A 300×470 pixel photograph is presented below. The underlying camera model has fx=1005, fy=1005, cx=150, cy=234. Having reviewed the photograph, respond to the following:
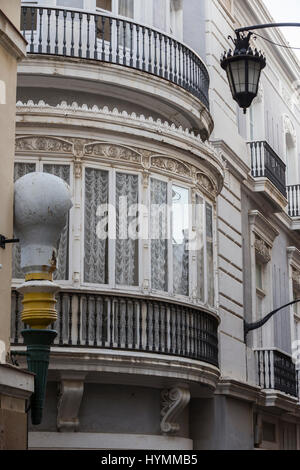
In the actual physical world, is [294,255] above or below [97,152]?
above

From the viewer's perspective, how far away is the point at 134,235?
51.2 ft

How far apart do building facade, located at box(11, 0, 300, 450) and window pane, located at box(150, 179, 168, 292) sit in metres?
0.02

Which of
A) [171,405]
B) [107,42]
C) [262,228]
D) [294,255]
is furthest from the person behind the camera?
[294,255]

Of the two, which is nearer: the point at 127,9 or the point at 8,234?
the point at 8,234

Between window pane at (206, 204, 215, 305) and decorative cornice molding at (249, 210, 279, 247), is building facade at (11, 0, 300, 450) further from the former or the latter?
decorative cornice molding at (249, 210, 279, 247)

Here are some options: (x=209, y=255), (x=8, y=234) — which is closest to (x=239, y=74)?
(x=8, y=234)

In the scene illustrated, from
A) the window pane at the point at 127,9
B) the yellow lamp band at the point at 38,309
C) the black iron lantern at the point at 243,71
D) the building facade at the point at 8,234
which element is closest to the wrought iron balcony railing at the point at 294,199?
the window pane at the point at 127,9

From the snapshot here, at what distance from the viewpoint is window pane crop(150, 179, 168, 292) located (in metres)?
15.8

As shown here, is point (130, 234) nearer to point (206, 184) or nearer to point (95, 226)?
point (95, 226)

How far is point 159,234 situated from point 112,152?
152 cm

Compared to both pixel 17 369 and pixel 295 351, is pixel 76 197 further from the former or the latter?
pixel 295 351

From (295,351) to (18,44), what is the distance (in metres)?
17.8

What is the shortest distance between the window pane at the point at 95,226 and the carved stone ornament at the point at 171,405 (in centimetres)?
235

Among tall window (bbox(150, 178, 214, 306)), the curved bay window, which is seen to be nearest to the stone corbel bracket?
the curved bay window
